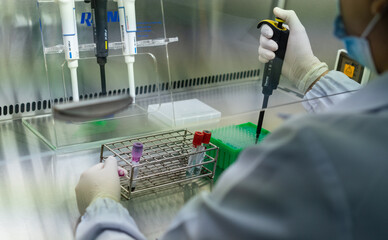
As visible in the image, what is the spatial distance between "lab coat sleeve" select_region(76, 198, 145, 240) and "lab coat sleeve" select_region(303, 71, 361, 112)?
668mm

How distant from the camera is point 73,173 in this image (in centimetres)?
124

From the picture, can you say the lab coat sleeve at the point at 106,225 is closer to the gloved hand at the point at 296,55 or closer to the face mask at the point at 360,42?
the face mask at the point at 360,42

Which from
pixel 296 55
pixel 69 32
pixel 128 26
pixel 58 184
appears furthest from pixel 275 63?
pixel 58 184

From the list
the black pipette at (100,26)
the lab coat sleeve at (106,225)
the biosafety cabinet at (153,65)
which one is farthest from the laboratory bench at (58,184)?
the black pipette at (100,26)

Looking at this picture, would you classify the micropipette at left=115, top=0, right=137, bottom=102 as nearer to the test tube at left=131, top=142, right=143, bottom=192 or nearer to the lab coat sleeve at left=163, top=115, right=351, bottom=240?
the test tube at left=131, top=142, right=143, bottom=192

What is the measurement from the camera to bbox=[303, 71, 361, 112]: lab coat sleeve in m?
1.22

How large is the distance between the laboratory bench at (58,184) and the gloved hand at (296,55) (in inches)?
3.2

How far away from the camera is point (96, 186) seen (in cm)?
95

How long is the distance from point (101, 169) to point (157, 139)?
312 mm

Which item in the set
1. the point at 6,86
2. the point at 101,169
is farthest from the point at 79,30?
the point at 101,169

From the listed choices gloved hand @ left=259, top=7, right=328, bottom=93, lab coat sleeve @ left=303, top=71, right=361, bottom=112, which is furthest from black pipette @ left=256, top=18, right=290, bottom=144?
lab coat sleeve @ left=303, top=71, right=361, bottom=112

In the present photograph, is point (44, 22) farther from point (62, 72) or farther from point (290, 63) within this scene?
point (290, 63)

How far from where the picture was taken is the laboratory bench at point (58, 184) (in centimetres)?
100

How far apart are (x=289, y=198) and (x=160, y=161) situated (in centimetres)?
73
